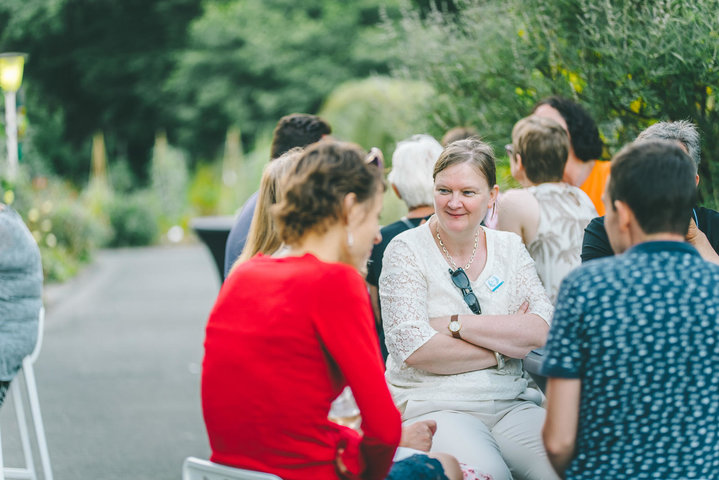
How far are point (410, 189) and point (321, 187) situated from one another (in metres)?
1.78

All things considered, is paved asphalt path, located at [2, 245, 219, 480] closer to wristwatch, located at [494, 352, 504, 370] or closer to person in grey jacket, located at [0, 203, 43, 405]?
person in grey jacket, located at [0, 203, 43, 405]

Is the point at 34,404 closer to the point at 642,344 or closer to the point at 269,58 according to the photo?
the point at 642,344

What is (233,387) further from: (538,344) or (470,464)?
Answer: (538,344)

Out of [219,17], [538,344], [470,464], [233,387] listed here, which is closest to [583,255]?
[538,344]

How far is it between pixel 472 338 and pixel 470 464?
0.48 meters

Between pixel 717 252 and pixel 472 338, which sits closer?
pixel 472 338

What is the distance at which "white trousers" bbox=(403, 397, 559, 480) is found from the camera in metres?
2.88

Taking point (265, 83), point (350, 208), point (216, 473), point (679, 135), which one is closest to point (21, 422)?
point (216, 473)

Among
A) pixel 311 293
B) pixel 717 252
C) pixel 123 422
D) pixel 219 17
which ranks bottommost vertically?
pixel 123 422

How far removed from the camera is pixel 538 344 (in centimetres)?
317

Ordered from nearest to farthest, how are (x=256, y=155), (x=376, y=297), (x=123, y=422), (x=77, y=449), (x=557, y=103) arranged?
(x=376, y=297), (x=557, y=103), (x=77, y=449), (x=123, y=422), (x=256, y=155)

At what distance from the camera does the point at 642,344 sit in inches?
80.1

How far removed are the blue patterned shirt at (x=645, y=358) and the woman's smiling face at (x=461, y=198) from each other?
1188 mm

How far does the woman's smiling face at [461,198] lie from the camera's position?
3260 millimetres
